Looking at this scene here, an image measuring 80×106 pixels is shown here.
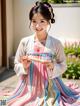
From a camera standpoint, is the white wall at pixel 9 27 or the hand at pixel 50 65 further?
the white wall at pixel 9 27

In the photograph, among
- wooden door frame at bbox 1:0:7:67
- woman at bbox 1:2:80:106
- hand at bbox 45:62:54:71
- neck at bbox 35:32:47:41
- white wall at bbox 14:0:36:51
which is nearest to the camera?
hand at bbox 45:62:54:71

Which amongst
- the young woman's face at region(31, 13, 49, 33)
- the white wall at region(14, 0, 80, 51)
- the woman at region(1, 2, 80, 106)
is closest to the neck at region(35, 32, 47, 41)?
the woman at region(1, 2, 80, 106)

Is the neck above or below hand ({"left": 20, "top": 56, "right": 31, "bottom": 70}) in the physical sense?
above

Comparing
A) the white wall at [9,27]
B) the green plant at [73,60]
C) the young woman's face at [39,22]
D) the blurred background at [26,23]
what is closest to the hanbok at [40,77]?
the young woman's face at [39,22]

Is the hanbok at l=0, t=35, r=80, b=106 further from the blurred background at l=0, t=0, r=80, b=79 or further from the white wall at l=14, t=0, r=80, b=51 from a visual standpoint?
the white wall at l=14, t=0, r=80, b=51

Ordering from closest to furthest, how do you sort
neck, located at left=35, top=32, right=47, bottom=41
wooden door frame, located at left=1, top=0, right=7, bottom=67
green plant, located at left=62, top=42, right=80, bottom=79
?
neck, located at left=35, top=32, right=47, bottom=41 → green plant, located at left=62, top=42, right=80, bottom=79 → wooden door frame, located at left=1, top=0, right=7, bottom=67

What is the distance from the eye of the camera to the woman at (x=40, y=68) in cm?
427

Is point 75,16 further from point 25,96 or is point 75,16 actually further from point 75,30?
point 25,96

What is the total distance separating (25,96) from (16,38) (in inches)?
171

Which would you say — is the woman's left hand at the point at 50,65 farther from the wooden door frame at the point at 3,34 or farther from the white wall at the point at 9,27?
the white wall at the point at 9,27

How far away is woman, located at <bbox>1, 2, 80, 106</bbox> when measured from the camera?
4270 millimetres

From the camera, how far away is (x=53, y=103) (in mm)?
4262

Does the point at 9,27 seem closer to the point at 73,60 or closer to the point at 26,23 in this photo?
the point at 26,23

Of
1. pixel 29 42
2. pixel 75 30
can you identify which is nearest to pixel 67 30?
pixel 75 30
